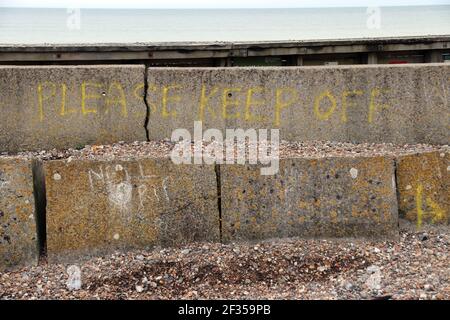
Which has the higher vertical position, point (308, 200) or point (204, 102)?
point (204, 102)

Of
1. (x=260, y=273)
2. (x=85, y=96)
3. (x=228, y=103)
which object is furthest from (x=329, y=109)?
(x=85, y=96)

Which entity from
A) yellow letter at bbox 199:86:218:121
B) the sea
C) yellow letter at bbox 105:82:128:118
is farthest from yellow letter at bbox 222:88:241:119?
the sea

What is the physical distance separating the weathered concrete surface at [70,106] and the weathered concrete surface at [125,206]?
1.14 meters

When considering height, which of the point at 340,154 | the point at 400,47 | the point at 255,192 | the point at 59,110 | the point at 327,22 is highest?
the point at 327,22

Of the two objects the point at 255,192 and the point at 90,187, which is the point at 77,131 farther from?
the point at 255,192

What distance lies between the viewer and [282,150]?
17.3 ft

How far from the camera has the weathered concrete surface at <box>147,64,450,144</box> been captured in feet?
18.3

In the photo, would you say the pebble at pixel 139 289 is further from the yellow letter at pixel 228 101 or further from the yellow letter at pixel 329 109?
the yellow letter at pixel 329 109

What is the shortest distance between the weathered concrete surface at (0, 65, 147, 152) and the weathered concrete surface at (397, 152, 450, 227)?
283 centimetres

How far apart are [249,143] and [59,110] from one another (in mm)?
2119

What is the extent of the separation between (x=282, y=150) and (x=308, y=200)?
2.57ft

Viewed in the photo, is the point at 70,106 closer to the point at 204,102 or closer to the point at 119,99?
the point at 119,99
